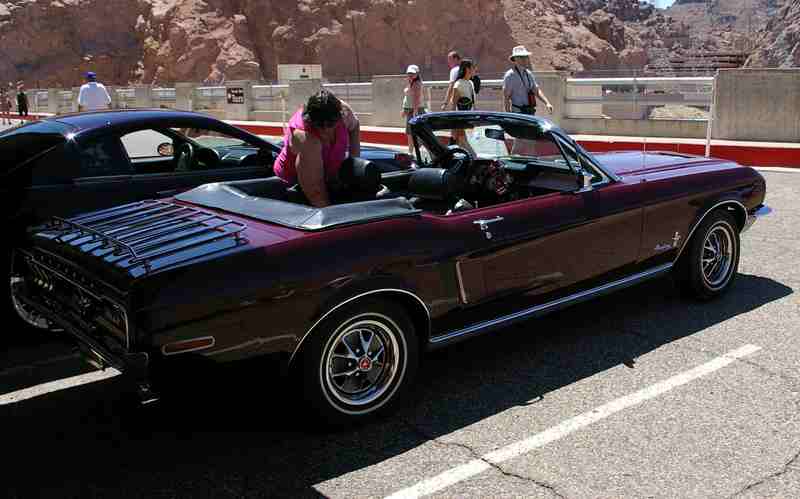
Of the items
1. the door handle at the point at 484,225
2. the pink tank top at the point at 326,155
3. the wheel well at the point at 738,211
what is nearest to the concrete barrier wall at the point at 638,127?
the wheel well at the point at 738,211

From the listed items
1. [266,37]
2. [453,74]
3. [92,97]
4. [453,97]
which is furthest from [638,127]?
[266,37]

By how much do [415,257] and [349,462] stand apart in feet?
3.35

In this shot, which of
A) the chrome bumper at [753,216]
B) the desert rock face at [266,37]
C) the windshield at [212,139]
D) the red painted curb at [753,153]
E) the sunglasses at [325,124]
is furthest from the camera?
the desert rock face at [266,37]

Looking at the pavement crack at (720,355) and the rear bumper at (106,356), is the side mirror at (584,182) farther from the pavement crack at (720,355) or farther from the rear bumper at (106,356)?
the rear bumper at (106,356)

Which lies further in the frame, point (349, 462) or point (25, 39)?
point (25, 39)

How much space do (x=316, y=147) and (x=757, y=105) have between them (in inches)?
463

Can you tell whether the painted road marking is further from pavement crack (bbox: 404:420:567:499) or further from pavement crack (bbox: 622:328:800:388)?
pavement crack (bbox: 622:328:800:388)

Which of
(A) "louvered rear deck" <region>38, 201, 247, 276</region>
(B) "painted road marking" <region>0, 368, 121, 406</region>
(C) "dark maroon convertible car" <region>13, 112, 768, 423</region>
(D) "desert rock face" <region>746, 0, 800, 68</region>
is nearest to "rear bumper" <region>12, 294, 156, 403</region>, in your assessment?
(C) "dark maroon convertible car" <region>13, 112, 768, 423</region>

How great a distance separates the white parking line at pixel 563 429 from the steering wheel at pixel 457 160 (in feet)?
5.87

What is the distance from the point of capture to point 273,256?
3.50m

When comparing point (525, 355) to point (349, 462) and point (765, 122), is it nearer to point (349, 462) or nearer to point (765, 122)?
point (349, 462)

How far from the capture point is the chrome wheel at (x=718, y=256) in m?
5.55

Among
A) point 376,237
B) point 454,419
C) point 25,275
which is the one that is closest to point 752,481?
point 454,419

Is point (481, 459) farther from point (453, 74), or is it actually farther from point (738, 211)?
point (453, 74)
